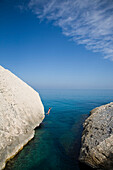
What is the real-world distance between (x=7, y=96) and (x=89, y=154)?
6.73 meters

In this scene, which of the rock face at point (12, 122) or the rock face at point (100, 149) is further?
the rock face at point (12, 122)

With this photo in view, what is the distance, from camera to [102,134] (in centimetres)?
596

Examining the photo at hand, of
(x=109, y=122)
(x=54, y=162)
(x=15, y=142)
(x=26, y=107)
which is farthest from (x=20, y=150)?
(x=109, y=122)

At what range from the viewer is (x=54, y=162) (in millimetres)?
6344

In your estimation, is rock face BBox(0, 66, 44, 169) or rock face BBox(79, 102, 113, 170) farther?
rock face BBox(0, 66, 44, 169)

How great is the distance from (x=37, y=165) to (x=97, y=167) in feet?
11.1

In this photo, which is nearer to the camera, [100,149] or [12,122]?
[100,149]

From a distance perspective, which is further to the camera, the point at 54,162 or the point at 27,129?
the point at 27,129

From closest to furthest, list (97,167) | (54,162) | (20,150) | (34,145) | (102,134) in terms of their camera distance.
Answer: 1. (97,167)
2. (102,134)
3. (54,162)
4. (20,150)
5. (34,145)

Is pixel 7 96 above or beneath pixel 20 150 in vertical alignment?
above

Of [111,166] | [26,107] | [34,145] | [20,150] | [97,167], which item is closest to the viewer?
[111,166]

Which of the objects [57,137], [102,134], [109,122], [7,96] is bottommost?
[57,137]

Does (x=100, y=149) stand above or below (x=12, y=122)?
below

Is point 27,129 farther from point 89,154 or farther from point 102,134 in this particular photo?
point 102,134
